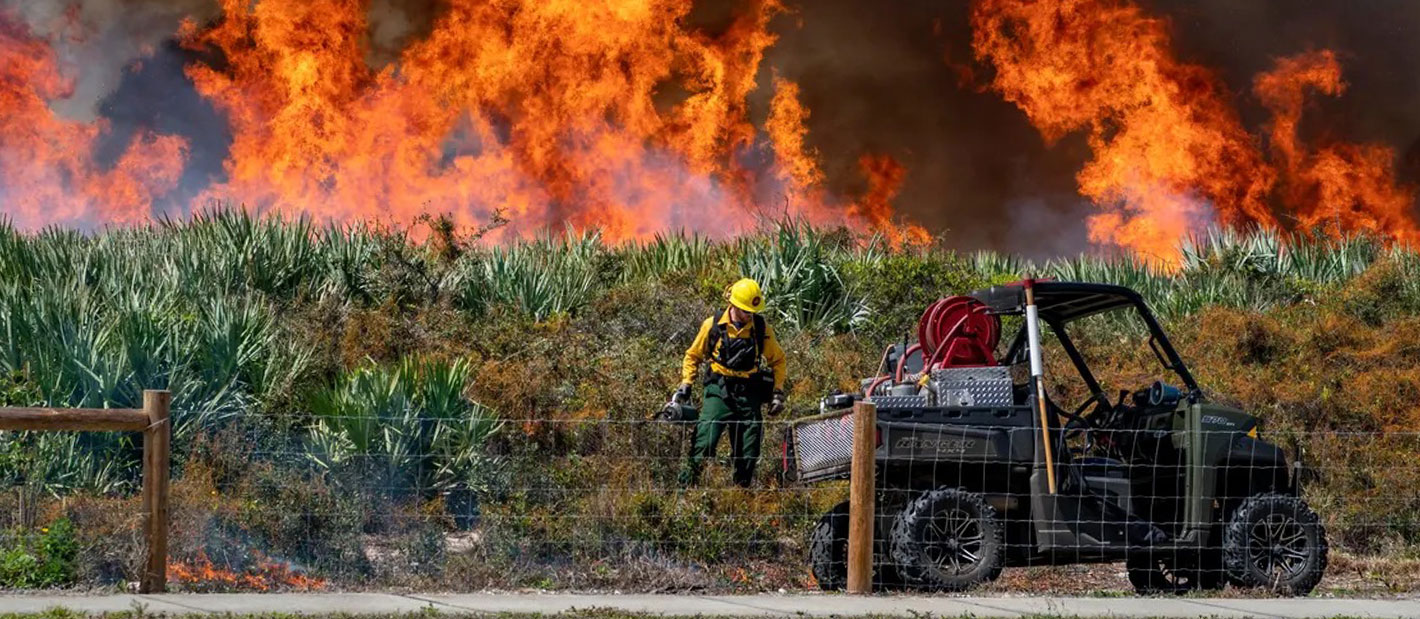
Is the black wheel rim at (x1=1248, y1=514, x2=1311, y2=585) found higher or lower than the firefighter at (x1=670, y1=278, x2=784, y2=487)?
lower

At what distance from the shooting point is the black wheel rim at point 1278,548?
11219 mm

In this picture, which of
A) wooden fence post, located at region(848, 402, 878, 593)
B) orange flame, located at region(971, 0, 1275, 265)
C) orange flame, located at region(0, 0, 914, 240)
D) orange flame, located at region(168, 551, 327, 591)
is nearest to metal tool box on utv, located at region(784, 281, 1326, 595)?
wooden fence post, located at region(848, 402, 878, 593)

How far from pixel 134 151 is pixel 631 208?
335 inches

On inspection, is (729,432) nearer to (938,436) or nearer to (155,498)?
(938,436)

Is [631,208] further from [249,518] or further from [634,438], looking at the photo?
[249,518]

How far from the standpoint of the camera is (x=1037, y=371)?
35.6 ft

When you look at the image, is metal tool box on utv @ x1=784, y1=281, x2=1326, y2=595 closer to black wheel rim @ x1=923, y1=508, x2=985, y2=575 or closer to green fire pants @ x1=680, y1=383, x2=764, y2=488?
black wheel rim @ x1=923, y1=508, x2=985, y2=575

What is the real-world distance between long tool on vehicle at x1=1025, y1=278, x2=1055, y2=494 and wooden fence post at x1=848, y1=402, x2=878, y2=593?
0.99m

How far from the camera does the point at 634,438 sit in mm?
14805

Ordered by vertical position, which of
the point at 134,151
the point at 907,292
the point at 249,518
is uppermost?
the point at 134,151

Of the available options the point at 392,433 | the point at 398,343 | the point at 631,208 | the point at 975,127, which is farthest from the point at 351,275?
the point at 975,127

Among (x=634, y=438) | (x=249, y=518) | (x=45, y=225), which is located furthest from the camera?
(x=45, y=225)

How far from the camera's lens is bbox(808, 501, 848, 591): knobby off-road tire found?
437 inches

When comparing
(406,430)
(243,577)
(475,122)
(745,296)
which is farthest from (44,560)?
(475,122)
